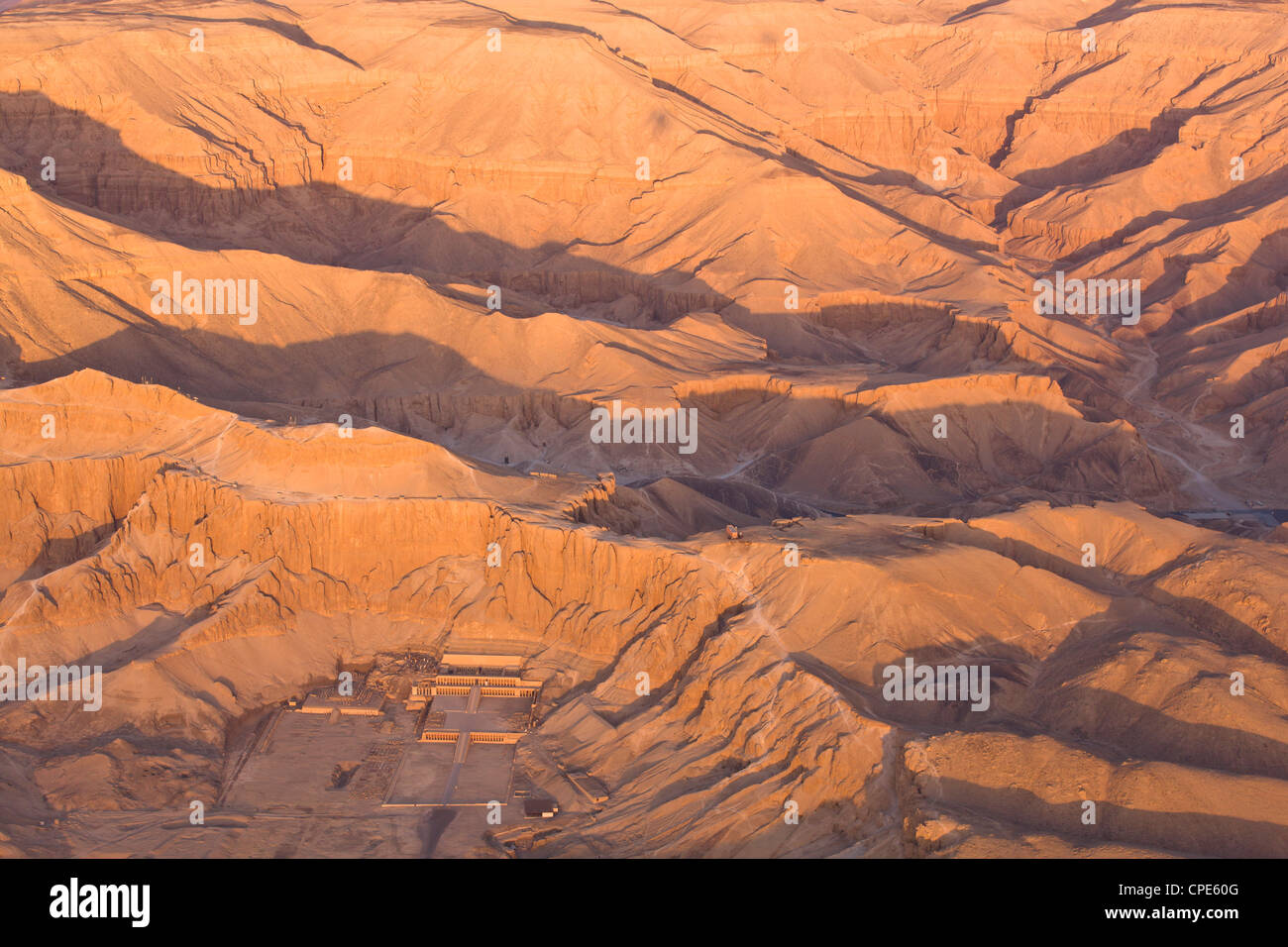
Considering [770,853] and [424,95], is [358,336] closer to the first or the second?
[424,95]

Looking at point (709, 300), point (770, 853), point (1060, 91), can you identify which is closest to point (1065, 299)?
point (709, 300)

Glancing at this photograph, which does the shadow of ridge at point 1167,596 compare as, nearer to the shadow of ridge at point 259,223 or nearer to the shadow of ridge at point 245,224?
the shadow of ridge at point 259,223

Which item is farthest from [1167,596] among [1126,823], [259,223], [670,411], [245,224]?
[259,223]

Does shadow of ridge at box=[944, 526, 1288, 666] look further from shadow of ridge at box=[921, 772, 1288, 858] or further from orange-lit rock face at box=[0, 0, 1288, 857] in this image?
shadow of ridge at box=[921, 772, 1288, 858]

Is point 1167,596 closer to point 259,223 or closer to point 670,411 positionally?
point 670,411

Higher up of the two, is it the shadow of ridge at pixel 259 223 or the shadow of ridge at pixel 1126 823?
the shadow of ridge at pixel 259 223

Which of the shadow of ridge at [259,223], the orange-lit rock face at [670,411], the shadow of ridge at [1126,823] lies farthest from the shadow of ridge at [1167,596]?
the shadow of ridge at [259,223]

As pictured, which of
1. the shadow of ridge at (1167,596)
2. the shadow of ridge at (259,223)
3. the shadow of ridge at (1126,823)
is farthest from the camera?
the shadow of ridge at (259,223)
